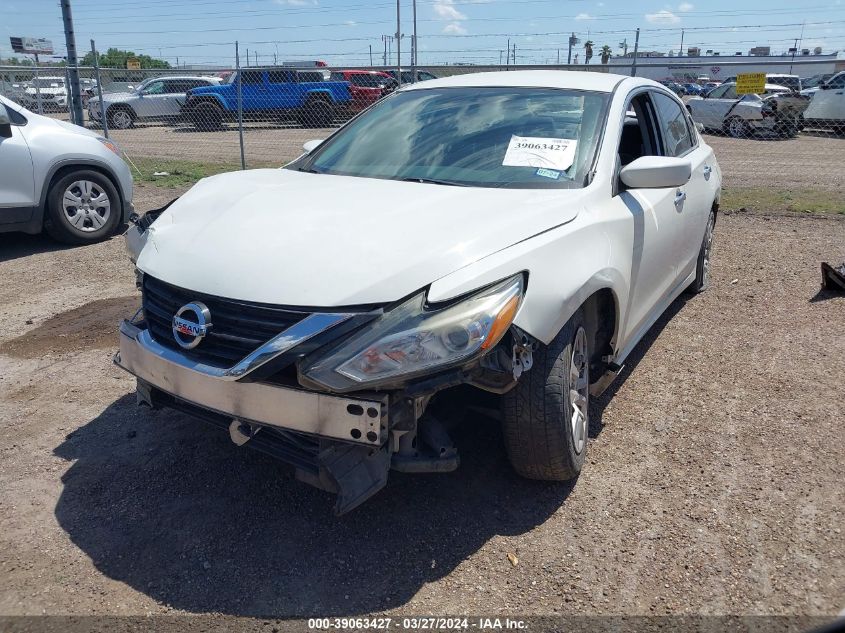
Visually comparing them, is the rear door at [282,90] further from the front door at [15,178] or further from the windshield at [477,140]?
the windshield at [477,140]

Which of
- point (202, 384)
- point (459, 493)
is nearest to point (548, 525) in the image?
point (459, 493)

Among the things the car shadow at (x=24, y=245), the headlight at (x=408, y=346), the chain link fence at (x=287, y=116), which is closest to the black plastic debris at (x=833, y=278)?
the headlight at (x=408, y=346)

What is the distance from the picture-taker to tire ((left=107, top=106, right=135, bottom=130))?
69.0 ft

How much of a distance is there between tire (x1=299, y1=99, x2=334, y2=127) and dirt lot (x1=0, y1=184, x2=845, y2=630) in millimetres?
15150

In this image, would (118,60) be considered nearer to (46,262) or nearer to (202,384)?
(46,262)

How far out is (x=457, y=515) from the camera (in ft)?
9.95

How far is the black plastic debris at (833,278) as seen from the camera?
5.90 m

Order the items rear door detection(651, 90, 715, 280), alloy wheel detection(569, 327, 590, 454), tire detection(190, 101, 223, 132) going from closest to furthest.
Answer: alloy wheel detection(569, 327, 590, 454) < rear door detection(651, 90, 715, 280) < tire detection(190, 101, 223, 132)

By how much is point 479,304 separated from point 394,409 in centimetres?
47

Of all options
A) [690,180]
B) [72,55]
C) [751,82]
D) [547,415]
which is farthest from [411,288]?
[72,55]

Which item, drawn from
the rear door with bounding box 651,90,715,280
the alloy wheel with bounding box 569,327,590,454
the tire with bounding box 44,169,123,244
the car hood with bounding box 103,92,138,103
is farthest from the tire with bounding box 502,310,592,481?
the car hood with bounding box 103,92,138,103

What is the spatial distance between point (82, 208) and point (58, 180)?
40 centimetres

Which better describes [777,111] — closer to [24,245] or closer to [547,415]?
[24,245]

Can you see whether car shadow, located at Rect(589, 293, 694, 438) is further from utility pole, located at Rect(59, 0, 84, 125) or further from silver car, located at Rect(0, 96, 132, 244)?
utility pole, located at Rect(59, 0, 84, 125)
